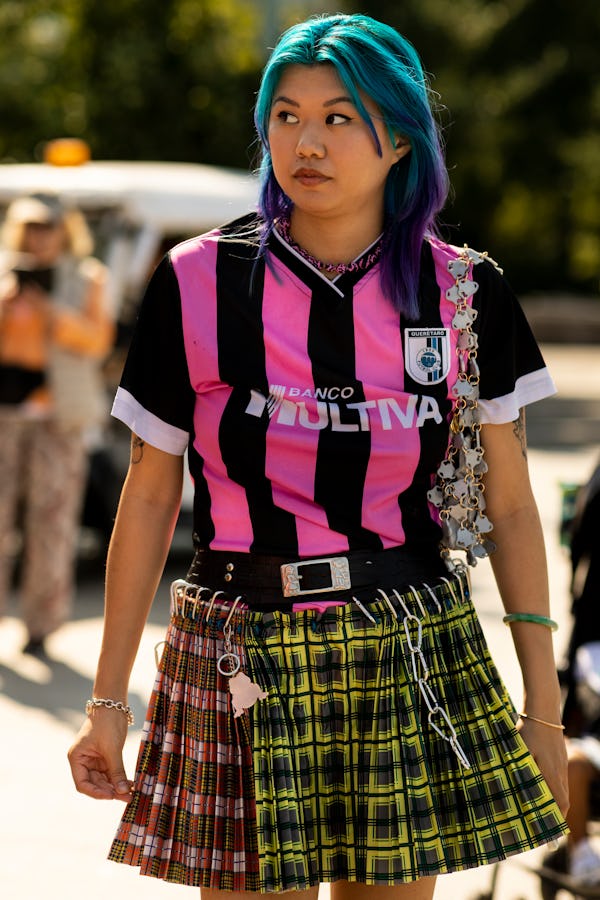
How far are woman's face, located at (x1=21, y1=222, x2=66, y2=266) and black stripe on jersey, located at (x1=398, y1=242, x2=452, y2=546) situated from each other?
15.8 ft

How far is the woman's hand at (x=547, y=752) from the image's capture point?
2.61m

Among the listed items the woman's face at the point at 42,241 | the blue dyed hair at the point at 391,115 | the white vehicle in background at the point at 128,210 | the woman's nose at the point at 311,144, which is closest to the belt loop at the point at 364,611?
the blue dyed hair at the point at 391,115

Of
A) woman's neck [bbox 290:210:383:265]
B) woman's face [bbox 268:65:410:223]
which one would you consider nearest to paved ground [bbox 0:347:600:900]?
woman's neck [bbox 290:210:383:265]

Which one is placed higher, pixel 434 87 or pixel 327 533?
pixel 434 87

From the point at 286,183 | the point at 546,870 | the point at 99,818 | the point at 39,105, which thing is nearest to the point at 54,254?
the point at 99,818

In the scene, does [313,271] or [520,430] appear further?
[520,430]

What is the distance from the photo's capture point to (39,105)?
21.6m

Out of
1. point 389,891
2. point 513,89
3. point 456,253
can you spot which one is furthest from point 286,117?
point 513,89

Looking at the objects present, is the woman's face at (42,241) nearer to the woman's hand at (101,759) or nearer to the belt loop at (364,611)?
the woman's hand at (101,759)

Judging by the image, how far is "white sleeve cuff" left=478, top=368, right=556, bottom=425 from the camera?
2627mm

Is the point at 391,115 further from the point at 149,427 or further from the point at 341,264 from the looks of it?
the point at 149,427

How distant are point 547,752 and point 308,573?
0.53m

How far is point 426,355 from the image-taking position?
2527 millimetres

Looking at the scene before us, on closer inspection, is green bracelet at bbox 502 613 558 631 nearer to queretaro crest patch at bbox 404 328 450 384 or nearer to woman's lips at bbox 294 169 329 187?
queretaro crest patch at bbox 404 328 450 384
